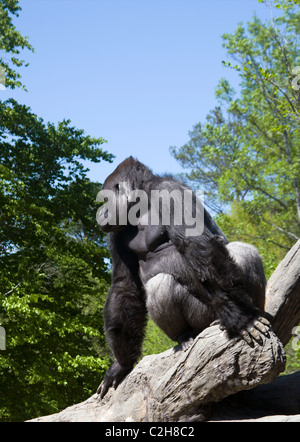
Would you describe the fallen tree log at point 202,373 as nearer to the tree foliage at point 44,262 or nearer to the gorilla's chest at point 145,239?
the gorilla's chest at point 145,239

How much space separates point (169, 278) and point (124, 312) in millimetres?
810

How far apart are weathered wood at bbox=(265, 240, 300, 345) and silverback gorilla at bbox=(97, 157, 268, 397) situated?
0.81 feet

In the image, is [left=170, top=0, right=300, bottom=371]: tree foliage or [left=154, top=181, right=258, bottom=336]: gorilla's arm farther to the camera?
[left=170, top=0, right=300, bottom=371]: tree foliage

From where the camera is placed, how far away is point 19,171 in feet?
52.9

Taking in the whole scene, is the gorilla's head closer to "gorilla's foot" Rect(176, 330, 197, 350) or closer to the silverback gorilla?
the silverback gorilla

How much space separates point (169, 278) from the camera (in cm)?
426

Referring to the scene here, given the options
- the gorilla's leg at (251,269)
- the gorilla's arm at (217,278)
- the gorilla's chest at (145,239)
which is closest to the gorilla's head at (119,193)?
the gorilla's chest at (145,239)

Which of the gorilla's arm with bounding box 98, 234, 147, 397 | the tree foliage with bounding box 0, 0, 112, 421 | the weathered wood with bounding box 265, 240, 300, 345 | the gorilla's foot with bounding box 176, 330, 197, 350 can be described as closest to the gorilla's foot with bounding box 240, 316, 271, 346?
the gorilla's foot with bounding box 176, 330, 197, 350

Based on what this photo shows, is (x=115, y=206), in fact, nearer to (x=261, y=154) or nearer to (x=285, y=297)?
(x=285, y=297)

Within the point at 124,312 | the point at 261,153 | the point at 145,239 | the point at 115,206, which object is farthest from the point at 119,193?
the point at 261,153

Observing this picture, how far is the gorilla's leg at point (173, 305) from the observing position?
423 cm

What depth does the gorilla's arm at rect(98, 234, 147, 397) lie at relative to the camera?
4.71 metres

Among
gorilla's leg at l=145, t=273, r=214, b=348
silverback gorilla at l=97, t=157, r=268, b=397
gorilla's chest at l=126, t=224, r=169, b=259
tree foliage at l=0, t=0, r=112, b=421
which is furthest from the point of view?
tree foliage at l=0, t=0, r=112, b=421

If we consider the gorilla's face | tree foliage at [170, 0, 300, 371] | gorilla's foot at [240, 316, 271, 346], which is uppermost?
tree foliage at [170, 0, 300, 371]
